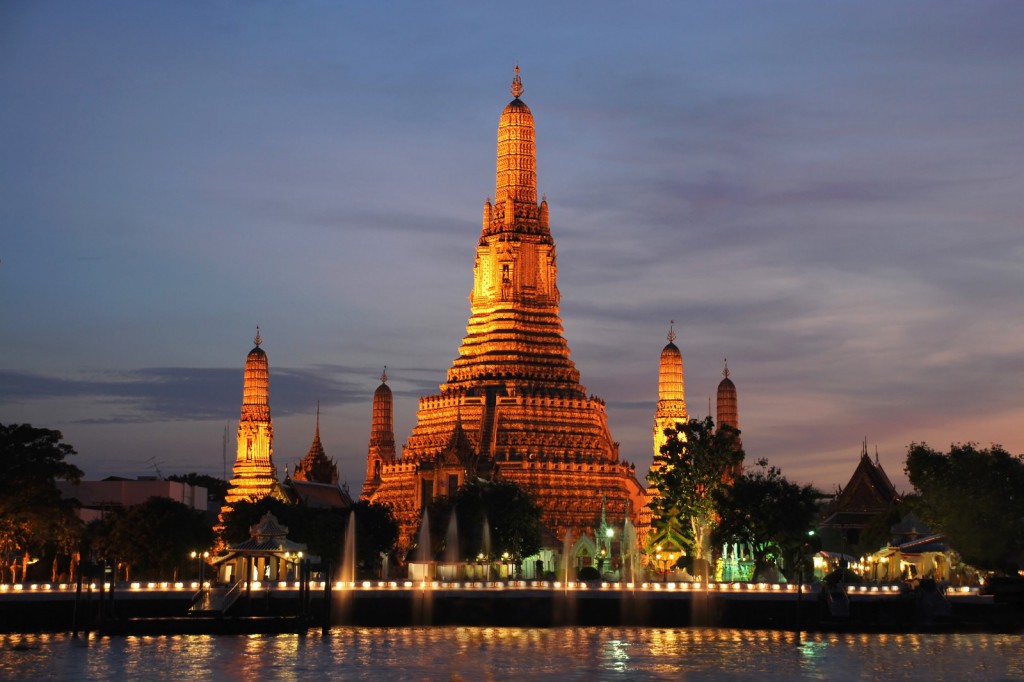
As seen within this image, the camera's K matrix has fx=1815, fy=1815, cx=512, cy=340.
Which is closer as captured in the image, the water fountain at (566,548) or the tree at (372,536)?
the tree at (372,536)

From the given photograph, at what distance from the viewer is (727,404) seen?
161 metres

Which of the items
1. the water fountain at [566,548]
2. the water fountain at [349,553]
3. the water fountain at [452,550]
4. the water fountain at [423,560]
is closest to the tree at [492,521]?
the water fountain at [452,550]

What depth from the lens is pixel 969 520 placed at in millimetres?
94812

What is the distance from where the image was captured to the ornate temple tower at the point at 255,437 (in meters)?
137

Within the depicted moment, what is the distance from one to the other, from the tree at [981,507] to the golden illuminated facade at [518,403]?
33.3 meters

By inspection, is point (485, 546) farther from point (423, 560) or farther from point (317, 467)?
point (317, 467)

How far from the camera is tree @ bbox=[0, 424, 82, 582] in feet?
325

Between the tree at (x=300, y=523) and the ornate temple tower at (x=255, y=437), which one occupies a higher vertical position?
the ornate temple tower at (x=255, y=437)

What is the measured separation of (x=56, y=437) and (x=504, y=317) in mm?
42611

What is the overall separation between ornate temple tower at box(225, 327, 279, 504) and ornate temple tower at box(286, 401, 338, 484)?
36.7 metres

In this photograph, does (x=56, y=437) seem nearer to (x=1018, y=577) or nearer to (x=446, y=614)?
(x=446, y=614)

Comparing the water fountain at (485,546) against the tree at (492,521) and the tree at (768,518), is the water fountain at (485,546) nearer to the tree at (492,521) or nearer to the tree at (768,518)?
the tree at (492,521)

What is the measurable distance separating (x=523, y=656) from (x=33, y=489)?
35.4 meters

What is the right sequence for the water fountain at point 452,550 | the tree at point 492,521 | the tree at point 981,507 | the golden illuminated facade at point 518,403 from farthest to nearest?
the golden illuminated facade at point 518,403 < the tree at point 492,521 < the water fountain at point 452,550 < the tree at point 981,507
